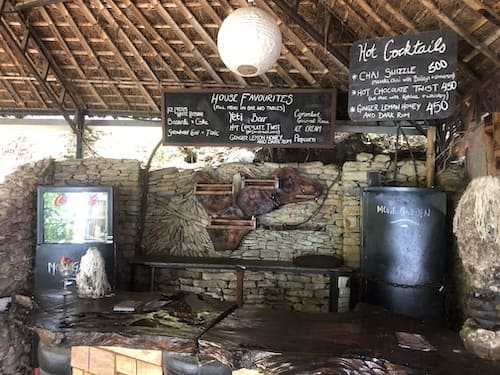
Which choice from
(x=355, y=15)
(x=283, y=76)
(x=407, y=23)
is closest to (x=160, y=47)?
(x=283, y=76)

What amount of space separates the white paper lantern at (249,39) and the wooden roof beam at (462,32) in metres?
1.69

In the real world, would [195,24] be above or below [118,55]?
above

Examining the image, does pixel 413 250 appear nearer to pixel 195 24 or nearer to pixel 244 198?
pixel 244 198

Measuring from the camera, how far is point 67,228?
4750 millimetres

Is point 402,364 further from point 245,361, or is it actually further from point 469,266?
point 245,361

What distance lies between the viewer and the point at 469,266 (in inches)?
86.7

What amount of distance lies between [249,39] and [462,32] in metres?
2.17

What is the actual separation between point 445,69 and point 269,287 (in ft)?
10.9

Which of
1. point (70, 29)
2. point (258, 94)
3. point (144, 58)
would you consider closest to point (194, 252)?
point (258, 94)

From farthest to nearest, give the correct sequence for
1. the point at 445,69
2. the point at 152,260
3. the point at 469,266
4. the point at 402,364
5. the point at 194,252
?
the point at 194,252 → the point at 152,260 → the point at 445,69 → the point at 469,266 → the point at 402,364

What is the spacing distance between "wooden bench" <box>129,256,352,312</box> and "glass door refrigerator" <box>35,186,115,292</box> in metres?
0.78

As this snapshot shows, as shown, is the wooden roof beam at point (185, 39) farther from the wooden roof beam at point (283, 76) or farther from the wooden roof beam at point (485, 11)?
the wooden roof beam at point (485, 11)

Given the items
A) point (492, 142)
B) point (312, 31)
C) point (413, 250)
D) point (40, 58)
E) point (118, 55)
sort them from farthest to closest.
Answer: point (40, 58), point (118, 55), point (312, 31), point (413, 250), point (492, 142)

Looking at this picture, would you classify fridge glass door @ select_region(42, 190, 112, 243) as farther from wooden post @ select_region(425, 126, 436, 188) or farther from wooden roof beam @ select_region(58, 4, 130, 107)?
wooden post @ select_region(425, 126, 436, 188)
